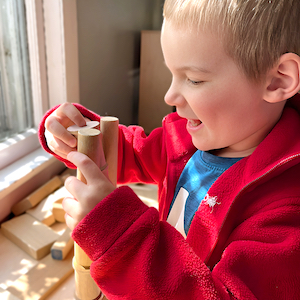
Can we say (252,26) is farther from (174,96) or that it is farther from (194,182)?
(194,182)

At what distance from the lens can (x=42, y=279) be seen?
70 cm

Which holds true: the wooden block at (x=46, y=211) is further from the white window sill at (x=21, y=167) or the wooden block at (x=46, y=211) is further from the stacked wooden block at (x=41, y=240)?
the white window sill at (x=21, y=167)

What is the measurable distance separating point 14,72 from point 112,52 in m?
0.63

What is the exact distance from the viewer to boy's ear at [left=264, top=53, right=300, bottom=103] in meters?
0.40

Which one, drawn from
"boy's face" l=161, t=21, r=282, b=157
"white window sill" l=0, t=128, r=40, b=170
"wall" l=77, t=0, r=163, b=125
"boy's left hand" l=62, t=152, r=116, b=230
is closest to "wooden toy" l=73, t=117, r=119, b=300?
"boy's left hand" l=62, t=152, r=116, b=230

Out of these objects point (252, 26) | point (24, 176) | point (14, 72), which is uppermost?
point (252, 26)

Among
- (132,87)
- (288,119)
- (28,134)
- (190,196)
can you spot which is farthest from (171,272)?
(132,87)

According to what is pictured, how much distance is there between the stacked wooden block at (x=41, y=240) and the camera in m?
0.67

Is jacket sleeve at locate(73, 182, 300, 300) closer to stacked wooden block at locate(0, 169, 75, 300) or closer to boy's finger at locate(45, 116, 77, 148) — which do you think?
boy's finger at locate(45, 116, 77, 148)

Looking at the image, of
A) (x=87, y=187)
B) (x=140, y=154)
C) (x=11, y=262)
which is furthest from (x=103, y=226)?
(x=11, y=262)

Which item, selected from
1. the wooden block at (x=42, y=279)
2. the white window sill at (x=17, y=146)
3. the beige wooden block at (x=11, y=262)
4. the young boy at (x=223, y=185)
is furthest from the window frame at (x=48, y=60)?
the young boy at (x=223, y=185)

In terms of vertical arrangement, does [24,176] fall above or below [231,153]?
→ below

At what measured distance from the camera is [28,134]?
3.56 ft

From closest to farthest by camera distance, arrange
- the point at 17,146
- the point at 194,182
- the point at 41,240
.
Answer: the point at 194,182, the point at 41,240, the point at 17,146
